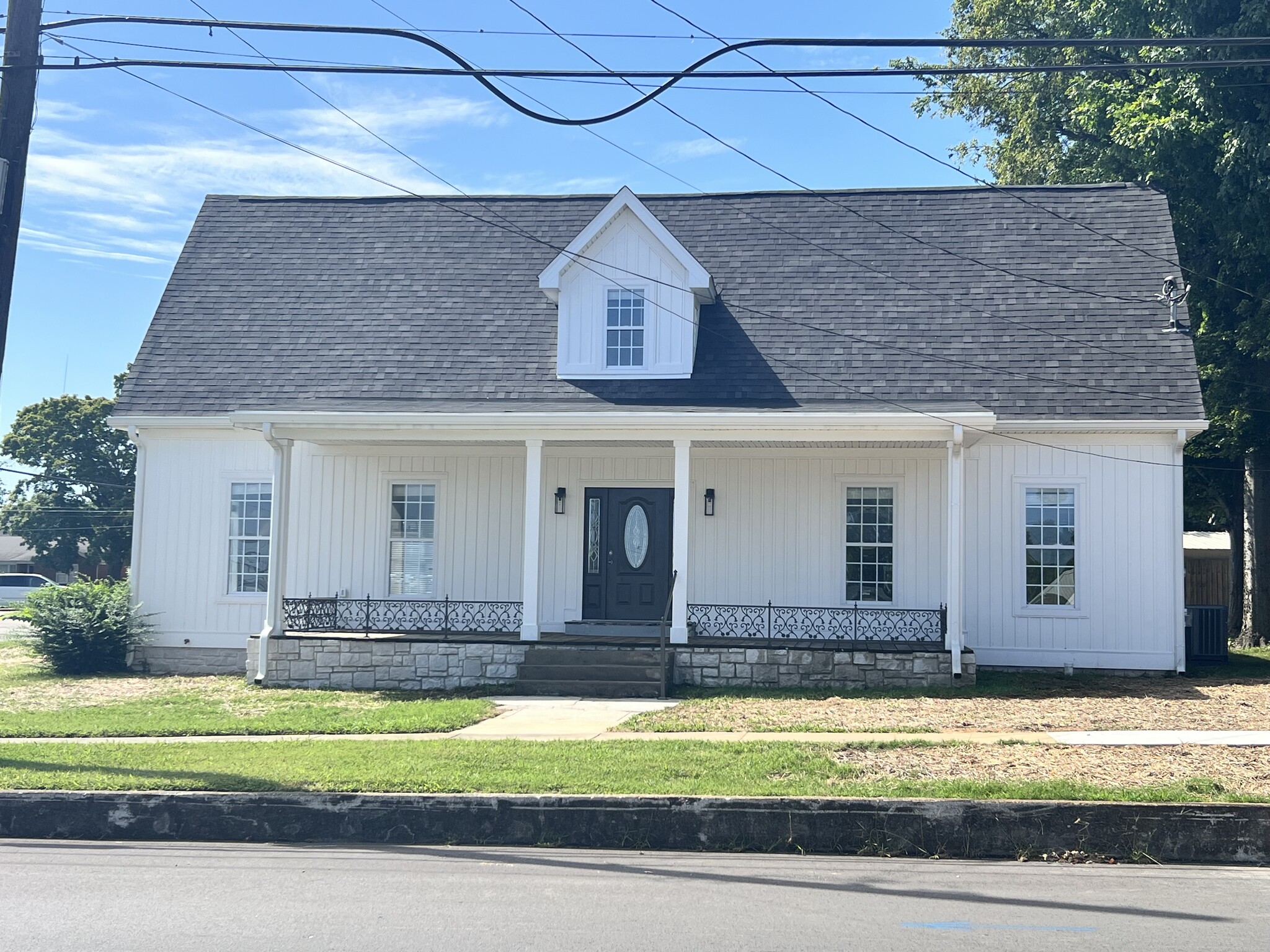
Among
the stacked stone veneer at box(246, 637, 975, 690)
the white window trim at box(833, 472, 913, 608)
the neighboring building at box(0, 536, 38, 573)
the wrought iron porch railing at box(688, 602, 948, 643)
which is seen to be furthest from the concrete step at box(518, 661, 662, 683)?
the neighboring building at box(0, 536, 38, 573)

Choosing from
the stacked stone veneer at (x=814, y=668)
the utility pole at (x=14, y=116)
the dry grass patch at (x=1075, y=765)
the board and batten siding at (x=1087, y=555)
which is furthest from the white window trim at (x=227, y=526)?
the dry grass patch at (x=1075, y=765)

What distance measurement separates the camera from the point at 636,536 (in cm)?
1881

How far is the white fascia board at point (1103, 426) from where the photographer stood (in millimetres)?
17062

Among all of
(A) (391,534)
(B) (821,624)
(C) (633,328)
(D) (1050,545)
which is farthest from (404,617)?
(D) (1050,545)

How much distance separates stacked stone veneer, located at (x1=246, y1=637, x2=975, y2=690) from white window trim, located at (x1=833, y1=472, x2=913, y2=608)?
2.05m

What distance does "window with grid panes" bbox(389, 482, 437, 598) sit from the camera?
18875 mm

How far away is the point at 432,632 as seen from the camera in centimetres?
1789

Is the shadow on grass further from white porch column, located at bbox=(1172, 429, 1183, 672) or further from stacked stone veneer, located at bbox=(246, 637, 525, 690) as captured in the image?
white porch column, located at bbox=(1172, 429, 1183, 672)

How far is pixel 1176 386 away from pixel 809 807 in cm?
1181

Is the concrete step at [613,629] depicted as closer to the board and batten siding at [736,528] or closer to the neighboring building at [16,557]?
the board and batten siding at [736,528]

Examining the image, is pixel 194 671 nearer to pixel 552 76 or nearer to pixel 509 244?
pixel 509 244

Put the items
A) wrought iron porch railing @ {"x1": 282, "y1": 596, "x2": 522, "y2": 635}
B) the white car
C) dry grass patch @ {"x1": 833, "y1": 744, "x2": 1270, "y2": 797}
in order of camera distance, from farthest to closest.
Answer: the white car → wrought iron porch railing @ {"x1": 282, "y1": 596, "x2": 522, "y2": 635} → dry grass patch @ {"x1": 833, "y1": 744, "x2": 1270, "y2": 797}

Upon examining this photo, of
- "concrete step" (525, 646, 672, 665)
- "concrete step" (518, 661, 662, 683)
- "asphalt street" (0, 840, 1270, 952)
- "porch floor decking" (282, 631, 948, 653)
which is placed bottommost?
"asphalt street" (0, 840, 1270, 952)

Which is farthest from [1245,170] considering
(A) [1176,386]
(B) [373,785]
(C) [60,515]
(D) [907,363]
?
(C) [60,515]
